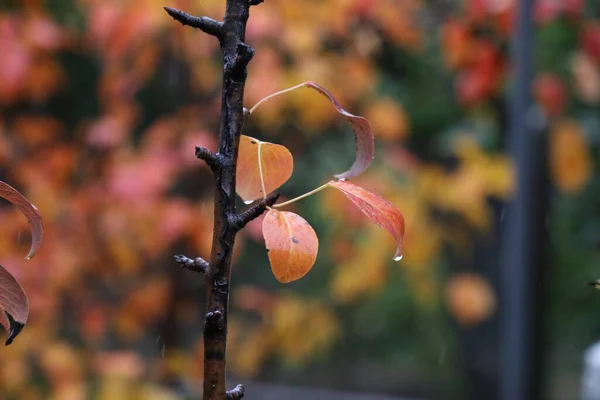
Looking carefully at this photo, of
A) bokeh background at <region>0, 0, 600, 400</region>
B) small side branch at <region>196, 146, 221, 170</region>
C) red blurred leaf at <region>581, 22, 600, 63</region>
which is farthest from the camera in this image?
red blurred leaf at <region>581, 22, 600, 63</region>

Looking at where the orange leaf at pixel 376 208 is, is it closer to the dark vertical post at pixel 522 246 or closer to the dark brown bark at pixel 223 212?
the dark brown bark at pixel 223 212

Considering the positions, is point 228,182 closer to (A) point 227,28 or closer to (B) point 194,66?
(A) point 227,28

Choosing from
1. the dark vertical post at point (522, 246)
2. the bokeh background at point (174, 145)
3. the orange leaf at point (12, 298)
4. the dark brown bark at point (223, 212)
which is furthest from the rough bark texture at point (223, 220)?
the dark vertical post at point (522, 246)

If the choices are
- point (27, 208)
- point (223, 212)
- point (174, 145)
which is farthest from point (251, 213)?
point (174, 145)

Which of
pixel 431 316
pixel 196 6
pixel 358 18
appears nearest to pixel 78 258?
pixel 196 6

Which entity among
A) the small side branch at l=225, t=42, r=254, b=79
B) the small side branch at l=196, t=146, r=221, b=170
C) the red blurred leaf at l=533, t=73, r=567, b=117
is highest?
the red blurred leaf at l=533, t=73, r=567, b=117

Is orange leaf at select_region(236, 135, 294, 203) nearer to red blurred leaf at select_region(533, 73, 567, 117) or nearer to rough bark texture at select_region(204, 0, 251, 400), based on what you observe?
rough bark texture at select_region(204, 0, 251, 400)

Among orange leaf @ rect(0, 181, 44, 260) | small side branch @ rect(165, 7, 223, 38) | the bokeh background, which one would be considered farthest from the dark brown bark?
the bokeh background
